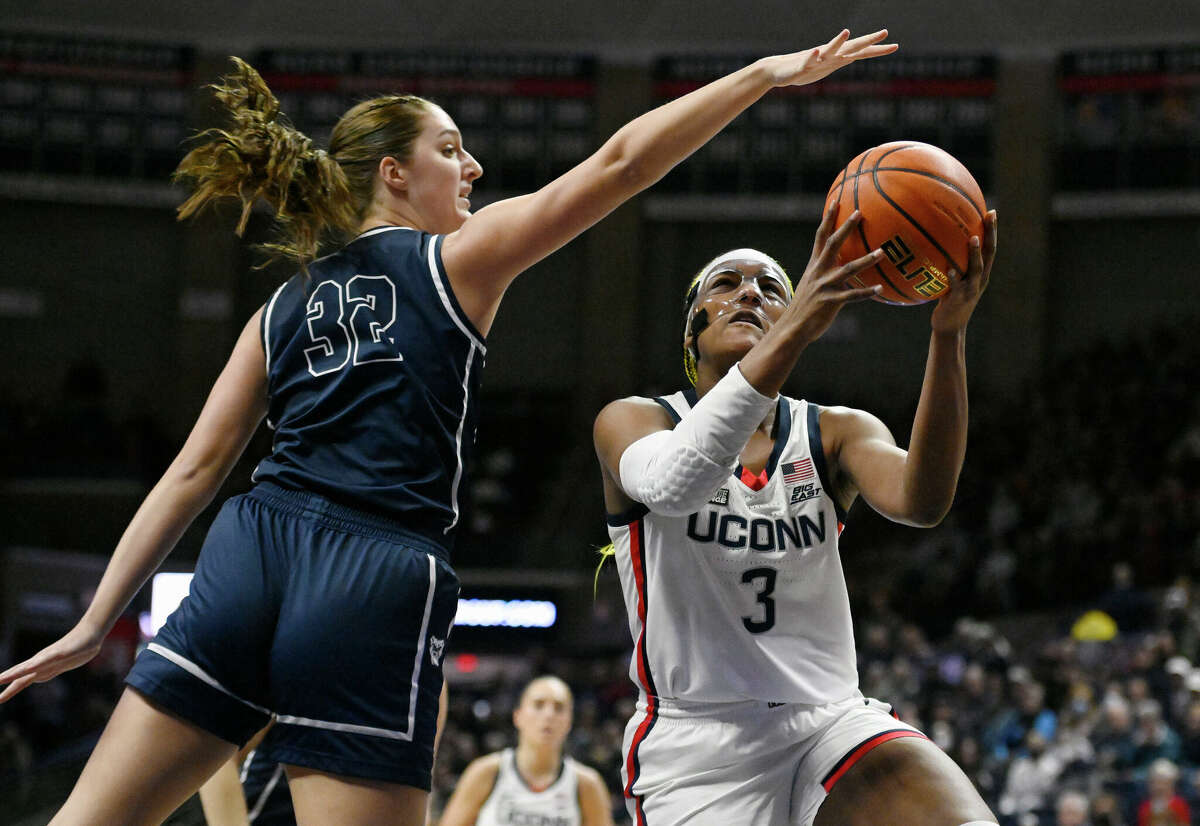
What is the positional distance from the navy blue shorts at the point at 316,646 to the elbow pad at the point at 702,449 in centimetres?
57

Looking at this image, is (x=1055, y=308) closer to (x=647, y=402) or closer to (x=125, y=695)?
(x=647, y=402)

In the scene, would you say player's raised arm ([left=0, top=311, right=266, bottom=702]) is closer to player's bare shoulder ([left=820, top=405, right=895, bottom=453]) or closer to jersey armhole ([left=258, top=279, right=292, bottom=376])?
jersey armhole ([left=258, top=279, right=292, bottom=376])

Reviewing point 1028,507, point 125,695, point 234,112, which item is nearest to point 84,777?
point 125,695

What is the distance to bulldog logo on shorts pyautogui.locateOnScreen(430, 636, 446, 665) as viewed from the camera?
8.27 ft

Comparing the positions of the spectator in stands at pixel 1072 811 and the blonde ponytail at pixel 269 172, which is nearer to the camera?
the blonde ponytail at pixel 269 172

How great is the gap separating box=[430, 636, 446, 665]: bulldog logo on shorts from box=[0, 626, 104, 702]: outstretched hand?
0.70 metres

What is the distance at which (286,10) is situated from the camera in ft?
67.3

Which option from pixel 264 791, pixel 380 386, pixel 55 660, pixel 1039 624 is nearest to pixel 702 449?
pixel 380 386

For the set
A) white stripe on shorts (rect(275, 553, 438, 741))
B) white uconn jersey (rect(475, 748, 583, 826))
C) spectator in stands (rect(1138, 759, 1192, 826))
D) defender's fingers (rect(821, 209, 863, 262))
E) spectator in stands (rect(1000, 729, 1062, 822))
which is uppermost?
defender's fingers (rect(821, 209, 863, 262))

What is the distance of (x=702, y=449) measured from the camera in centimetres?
276

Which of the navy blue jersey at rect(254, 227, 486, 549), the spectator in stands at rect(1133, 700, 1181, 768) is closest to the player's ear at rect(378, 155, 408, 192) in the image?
the navy blue jersey at rect(254, 227, 486, 549)

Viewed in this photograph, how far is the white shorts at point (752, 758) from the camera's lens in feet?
10.7

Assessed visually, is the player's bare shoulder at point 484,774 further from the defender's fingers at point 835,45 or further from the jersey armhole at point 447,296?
the defender's fingers at point 835,45

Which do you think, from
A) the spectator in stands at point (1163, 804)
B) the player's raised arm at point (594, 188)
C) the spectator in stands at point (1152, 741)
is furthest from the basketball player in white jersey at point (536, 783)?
the spectator in stands at point (1152, 741)
